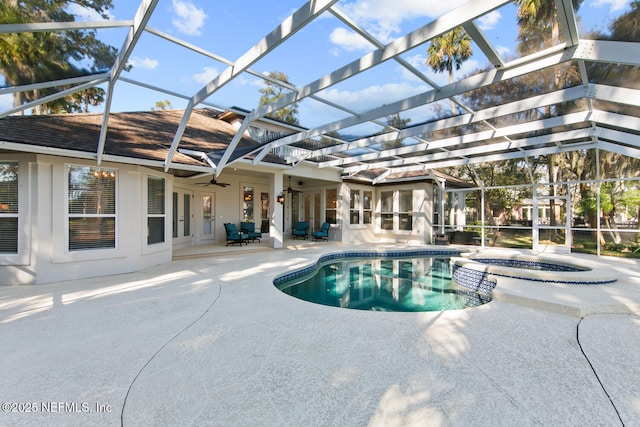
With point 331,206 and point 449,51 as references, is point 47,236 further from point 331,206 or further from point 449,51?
point 449,51

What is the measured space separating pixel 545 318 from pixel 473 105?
4.12 metres

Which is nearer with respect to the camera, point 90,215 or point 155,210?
point 90,215

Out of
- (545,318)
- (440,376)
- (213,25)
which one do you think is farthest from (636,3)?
(213,25)

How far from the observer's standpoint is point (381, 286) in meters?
7.06

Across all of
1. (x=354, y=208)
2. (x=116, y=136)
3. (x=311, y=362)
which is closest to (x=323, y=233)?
(x=354, y=208)

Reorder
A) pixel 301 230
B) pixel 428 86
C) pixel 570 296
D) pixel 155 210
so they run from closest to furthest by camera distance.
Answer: pixel 570 296, pixel 428 86, pixel 155 210, pixel 301 230

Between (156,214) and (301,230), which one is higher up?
(156,214)

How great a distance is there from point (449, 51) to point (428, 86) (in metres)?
11.4

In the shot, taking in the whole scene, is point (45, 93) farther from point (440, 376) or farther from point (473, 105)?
point (473, 105)

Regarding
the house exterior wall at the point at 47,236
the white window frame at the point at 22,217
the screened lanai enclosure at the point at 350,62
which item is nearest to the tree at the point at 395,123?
the screened lanai enclosure at the point at 350,62

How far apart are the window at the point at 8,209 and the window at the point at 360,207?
10822mm

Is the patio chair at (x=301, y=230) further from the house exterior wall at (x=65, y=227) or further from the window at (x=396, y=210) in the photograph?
the window at (x=396, y=210)

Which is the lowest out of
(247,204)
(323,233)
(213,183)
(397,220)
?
(323,233)

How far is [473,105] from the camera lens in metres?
5.95
